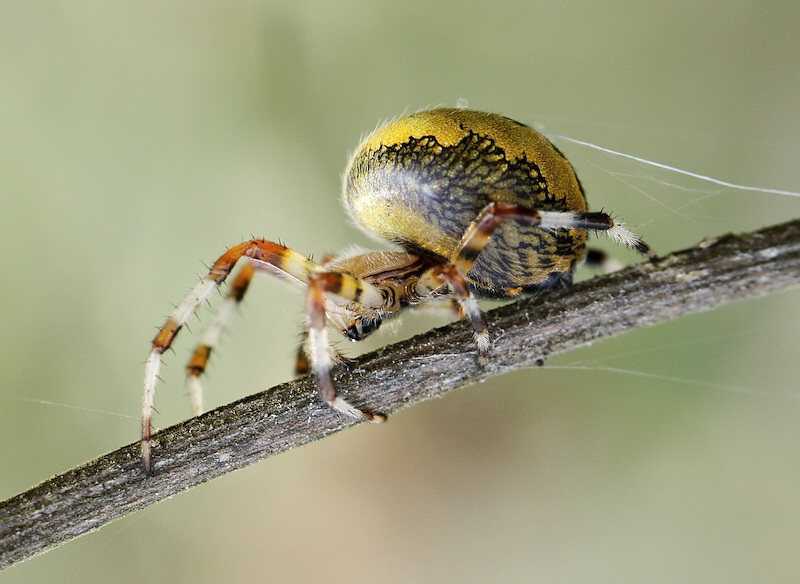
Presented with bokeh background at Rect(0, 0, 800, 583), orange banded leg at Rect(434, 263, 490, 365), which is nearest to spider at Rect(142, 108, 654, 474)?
orange banded leg at Rect(434, 263, 490, 365)

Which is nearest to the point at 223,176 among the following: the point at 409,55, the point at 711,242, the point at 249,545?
the point at 409,55

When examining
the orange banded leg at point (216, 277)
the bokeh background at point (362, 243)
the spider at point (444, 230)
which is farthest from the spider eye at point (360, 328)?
the bokeh background at point (362, 243)

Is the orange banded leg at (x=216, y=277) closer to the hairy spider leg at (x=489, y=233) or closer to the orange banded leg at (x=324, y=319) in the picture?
the orange banded leg at (x=324, y=319)

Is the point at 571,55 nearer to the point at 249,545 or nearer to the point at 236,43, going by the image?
the point at 236,43

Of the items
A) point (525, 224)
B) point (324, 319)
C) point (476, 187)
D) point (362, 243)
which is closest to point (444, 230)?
point (476, 187)

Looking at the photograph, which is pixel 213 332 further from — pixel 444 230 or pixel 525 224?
pixel 525 224

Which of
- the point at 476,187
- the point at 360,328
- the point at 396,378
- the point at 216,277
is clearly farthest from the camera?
the point at 360,328
